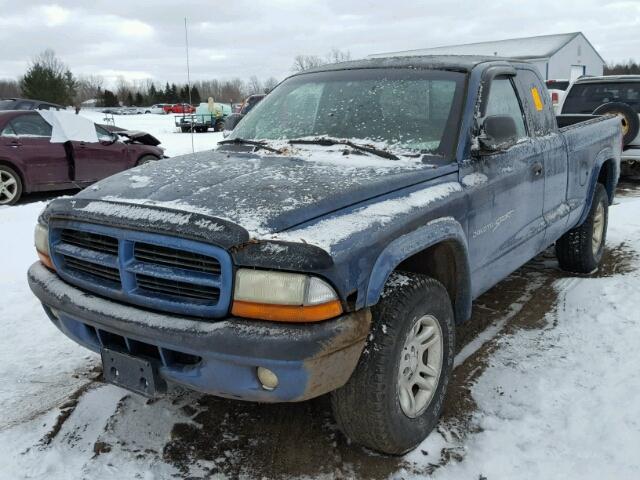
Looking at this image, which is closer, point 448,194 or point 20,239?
point 448,194

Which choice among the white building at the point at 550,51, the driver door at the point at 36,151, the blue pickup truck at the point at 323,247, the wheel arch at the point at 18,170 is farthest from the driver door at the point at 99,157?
the white building at the point at 550,51

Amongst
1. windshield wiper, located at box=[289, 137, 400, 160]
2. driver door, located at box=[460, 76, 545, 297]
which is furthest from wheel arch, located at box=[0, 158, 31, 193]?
driver door, located at box=[460, 76, 545, 297]

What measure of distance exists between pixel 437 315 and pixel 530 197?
1538mm

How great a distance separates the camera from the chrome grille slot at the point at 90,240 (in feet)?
8.82

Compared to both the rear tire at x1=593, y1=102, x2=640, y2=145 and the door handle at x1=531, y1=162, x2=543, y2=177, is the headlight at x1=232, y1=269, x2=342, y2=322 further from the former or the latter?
the rear tire at x1=593, y1=102, x2=640, y2=145

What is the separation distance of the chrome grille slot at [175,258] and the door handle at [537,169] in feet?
8.23

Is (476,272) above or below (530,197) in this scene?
below

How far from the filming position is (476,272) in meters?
3.42

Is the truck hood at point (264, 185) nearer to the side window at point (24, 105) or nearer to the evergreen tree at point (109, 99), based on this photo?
the side window at point (24, 105)

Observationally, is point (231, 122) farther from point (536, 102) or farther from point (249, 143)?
point (536, 102)

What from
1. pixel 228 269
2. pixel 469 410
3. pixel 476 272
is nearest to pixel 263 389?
pixel 228 269

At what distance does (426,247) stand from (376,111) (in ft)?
3.89

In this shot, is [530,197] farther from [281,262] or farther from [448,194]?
[281,262]

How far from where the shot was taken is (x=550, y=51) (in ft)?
161
